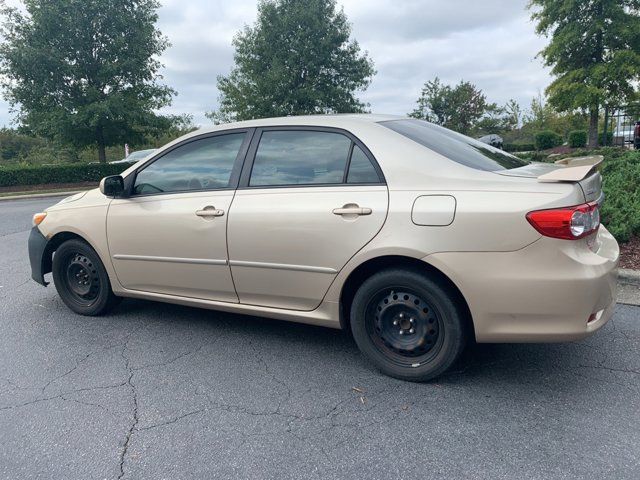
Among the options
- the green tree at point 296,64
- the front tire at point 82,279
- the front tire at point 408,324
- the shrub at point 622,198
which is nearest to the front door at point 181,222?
the front tire at point 82,279

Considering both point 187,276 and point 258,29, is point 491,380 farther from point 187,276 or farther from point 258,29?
point 258,29

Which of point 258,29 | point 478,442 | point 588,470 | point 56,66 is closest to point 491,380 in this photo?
point 478,442

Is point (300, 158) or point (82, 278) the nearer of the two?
point (300, 158)

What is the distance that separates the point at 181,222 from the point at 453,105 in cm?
3577

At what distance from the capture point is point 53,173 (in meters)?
20.8

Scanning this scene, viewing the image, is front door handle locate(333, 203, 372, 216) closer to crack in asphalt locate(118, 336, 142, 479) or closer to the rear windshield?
the rear windshield

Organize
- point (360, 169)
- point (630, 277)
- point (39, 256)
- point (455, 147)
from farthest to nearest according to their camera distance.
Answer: point (630, 277), point (39, 256), point (455, 147), point (360, 169)

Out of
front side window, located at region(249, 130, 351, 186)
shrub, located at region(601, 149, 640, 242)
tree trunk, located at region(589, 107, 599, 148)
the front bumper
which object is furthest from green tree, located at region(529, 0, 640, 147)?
the front bumper

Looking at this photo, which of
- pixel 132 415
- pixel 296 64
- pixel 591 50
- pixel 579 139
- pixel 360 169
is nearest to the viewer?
pixel 132 415

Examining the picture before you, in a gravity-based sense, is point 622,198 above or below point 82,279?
above

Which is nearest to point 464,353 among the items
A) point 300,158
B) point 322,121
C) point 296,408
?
point 296,408

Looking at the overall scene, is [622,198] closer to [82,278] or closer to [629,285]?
[629,285]

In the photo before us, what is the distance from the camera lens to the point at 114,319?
4371 mm

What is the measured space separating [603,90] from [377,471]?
689 inches
